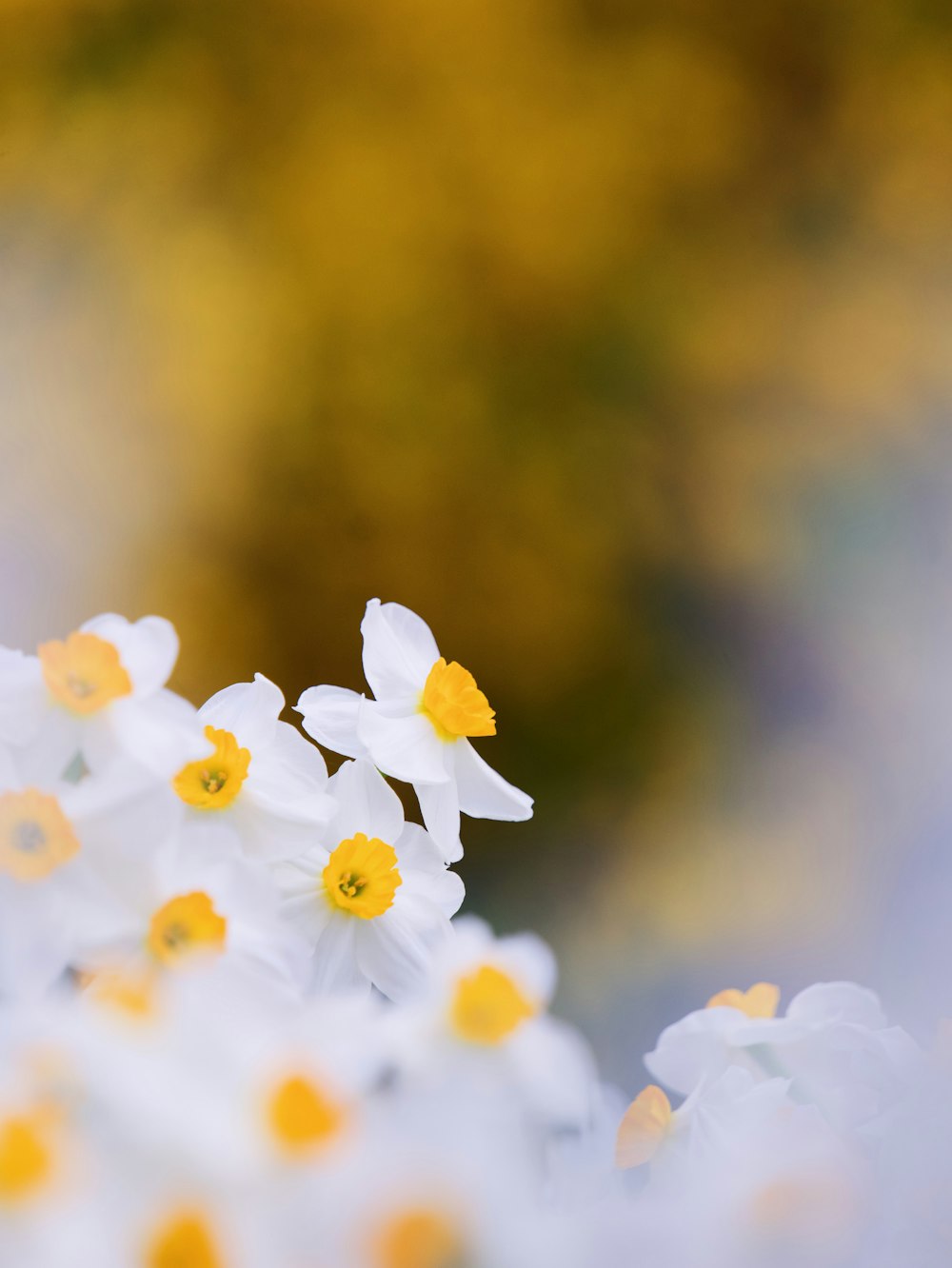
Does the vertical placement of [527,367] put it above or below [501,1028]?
above

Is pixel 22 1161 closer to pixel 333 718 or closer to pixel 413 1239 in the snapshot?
pixel 413 1239

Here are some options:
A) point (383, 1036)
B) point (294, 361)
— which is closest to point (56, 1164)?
point (383, 1036)

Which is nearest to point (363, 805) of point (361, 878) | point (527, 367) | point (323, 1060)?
point (361, 878)

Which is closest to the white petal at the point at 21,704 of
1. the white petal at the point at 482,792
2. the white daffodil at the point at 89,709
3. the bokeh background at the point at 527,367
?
the white daffodil at the point at 89,709

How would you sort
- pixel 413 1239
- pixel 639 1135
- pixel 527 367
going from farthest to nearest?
1. pixel 527 367
2. pixel 639 1135
3. pixel 413 1239

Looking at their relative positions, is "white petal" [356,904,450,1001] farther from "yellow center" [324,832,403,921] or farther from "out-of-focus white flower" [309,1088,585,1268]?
"out-of-focus white flower" [309,1088,585,1268]

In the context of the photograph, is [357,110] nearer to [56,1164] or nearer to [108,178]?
[108,178]
